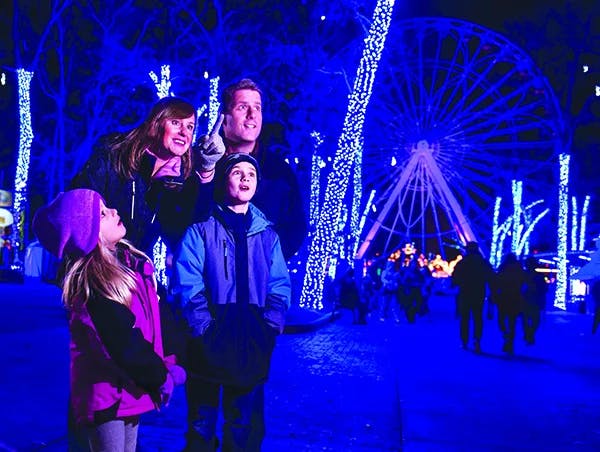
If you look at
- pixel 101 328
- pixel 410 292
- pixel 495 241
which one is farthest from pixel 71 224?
pixel 495 241

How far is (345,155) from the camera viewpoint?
65.4ft

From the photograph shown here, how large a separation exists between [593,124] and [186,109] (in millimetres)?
36240

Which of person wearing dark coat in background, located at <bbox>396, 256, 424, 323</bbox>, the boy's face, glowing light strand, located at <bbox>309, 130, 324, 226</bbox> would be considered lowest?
person wearing dark coat in background, located at <bbox>396, 256, 424, 323</bbox>

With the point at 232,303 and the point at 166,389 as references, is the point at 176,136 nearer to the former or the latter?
the point at 232,303

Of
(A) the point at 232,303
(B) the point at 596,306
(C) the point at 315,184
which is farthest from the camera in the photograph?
(C) the point at 315,184

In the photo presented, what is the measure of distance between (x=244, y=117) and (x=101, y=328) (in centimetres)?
131

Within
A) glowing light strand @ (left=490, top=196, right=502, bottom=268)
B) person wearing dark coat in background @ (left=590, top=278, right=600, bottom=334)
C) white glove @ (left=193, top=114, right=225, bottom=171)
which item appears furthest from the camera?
glowing light strand @ (left=490, top=196, right=502, bottom=268)

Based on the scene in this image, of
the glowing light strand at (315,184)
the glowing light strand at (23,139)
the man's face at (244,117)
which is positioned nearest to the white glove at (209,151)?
the man's face at (244,117)

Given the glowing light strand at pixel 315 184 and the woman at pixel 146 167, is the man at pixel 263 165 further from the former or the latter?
the glowing light strand at pixel 315 184

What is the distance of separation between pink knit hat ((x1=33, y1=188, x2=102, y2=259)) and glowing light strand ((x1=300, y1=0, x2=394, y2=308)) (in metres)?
15.9

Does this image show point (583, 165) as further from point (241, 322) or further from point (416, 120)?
point (241, 322)

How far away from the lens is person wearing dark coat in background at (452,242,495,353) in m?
12.8

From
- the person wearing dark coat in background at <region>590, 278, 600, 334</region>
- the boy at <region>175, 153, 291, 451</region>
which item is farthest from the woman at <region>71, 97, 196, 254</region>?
the person wearing dark coat in background at <region>590, 278, 600, 334</region>

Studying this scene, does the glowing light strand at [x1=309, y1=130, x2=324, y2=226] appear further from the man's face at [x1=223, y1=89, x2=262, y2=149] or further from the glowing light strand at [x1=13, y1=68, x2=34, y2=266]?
the man's face at [x1=223, y1=89, x2=262, y2=149]
